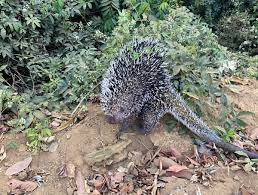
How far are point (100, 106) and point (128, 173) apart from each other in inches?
35.1

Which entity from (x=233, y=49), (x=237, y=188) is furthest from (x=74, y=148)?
(x=233, y=49)

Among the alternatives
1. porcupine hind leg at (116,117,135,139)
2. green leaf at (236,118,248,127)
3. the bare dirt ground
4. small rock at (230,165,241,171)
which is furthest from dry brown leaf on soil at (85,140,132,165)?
green leaf at (236,118,248,127)

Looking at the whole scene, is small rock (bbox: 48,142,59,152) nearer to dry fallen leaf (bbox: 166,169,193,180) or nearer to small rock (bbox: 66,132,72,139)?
small rock (bbox: 66,132,72,139)

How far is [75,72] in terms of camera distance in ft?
17.5

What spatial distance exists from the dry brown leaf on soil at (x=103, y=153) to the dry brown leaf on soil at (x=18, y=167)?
56 centimetres

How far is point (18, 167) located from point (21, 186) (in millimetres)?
231

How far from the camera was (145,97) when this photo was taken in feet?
15.5

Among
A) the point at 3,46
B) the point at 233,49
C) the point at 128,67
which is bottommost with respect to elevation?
the point at 233,49

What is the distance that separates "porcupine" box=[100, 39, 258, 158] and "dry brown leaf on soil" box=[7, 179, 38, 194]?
3.27 feet

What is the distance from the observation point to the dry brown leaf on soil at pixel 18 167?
4438 mm

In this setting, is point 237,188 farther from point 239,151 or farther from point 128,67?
point 128,67

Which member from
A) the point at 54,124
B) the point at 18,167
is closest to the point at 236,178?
the point at 54,124

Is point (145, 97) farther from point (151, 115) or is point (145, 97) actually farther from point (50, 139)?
point (50, 139)

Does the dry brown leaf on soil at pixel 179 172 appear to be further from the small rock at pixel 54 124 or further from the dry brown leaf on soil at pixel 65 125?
the small rock at pixel 54 124
